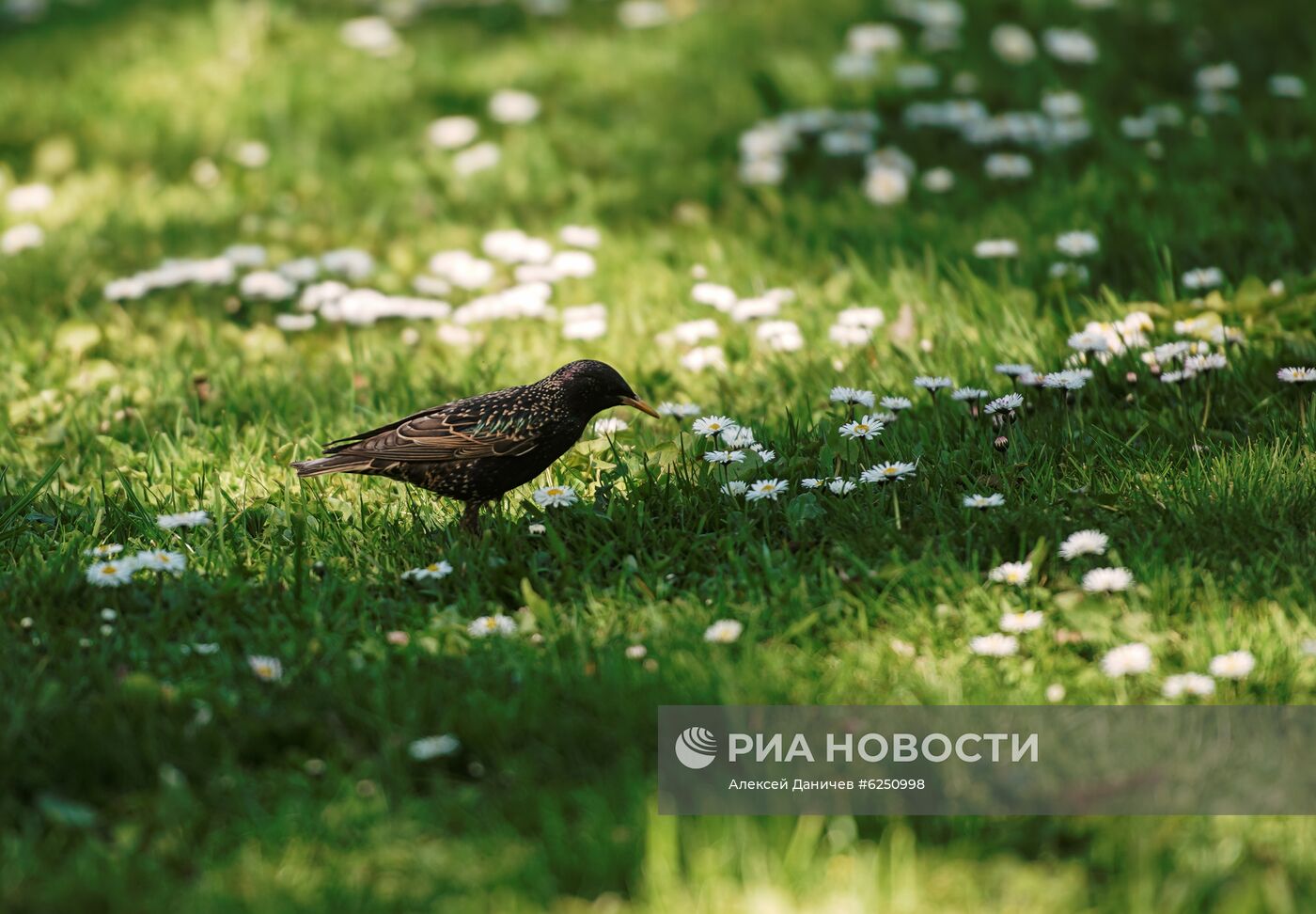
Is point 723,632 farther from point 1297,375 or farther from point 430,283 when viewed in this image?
point 430,283

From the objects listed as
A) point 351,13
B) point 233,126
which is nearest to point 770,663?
point 233,126

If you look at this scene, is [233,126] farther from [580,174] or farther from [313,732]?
[313,732]

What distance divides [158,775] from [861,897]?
156 cm

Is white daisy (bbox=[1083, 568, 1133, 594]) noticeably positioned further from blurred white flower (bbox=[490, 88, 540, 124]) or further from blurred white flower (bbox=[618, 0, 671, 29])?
blurred white flower (bbox=[618, 0, 671, 29])

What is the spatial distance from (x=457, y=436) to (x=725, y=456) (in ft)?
2.68

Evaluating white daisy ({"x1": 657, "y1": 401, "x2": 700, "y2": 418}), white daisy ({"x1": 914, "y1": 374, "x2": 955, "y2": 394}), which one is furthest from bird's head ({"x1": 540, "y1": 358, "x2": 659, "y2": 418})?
white daisy ({"x1": 914, "y1": 374, "x2": 955, "y2": 394})

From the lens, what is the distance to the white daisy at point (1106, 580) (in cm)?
340

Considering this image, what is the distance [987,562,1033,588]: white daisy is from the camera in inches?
139

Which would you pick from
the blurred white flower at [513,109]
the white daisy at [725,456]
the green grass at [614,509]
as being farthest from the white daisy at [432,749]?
the blurred white flower at [513,109]

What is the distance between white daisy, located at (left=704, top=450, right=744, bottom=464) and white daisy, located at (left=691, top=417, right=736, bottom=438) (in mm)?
157

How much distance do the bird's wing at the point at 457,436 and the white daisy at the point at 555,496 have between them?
0.47ft

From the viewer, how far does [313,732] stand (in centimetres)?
313

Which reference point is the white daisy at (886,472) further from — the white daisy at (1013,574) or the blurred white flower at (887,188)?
the blurred white flower at (887,188)

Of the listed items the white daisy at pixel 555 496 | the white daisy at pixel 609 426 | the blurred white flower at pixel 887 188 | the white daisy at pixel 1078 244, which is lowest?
the white daisy at pixel 555 496
